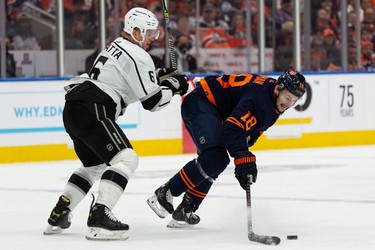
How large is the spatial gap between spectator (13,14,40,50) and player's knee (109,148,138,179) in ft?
19.1

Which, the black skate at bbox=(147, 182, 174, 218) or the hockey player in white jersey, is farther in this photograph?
the black skate at bbox=(147, 182, 174, 218)

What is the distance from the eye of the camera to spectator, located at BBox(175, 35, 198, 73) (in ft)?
42.8

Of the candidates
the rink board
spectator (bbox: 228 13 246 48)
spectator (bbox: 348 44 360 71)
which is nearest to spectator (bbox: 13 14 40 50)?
the rink board

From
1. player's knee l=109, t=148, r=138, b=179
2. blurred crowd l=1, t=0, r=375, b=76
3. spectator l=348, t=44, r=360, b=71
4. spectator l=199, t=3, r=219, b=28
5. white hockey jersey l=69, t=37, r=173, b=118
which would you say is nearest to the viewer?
player's knee l=109, t=148, r=138, b=179

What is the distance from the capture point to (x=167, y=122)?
1200cm

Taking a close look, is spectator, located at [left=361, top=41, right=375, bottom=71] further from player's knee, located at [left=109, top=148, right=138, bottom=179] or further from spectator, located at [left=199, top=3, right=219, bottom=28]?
player's knee, located at [left=109, top=148, right=138, bottom=179]

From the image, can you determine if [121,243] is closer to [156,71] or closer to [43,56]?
[156,71]

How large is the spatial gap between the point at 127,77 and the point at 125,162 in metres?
0.45

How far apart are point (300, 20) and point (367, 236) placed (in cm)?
821

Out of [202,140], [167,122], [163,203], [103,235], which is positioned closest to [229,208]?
[163,203]

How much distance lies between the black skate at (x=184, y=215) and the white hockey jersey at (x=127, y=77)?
619mm

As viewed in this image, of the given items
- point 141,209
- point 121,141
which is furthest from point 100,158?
point 141,209

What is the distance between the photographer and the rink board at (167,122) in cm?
1092

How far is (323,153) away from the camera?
12.0 m
